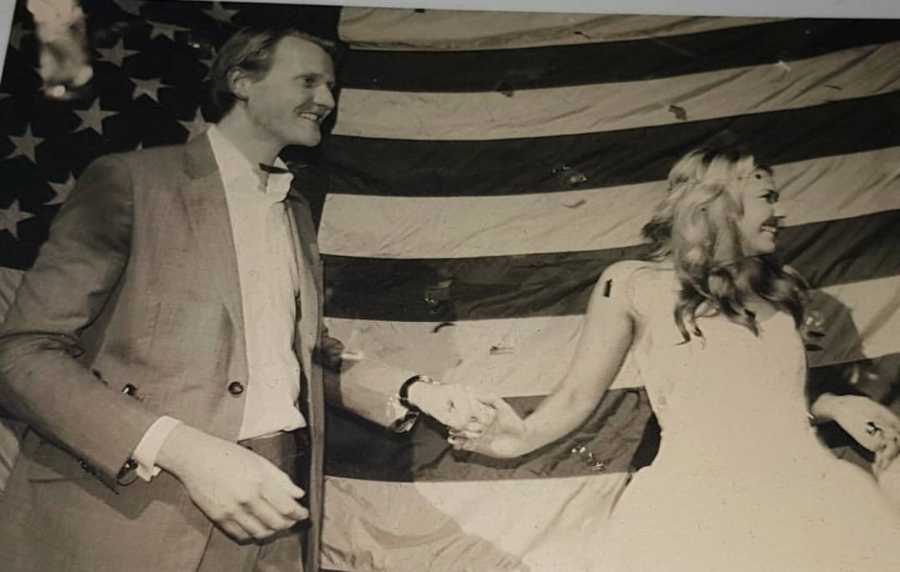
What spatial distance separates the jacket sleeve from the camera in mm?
1766

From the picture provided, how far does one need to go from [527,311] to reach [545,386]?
0.14m

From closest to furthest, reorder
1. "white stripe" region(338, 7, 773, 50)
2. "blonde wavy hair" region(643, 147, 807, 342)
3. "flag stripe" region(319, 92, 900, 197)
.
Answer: "blonde wavy hair" region(643, 147, 807, 342), "flag stripe" region(319, 92, 900, 197), "white stripe" region(338, 7, 773, 50)

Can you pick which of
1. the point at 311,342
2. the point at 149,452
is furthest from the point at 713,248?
the point at 149,452

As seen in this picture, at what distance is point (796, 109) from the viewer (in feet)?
6.98

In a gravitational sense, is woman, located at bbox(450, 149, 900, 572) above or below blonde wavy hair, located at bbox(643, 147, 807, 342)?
below

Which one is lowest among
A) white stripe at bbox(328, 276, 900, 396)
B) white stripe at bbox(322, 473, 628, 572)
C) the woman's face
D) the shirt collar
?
white stripe at bbox(322, 473, 628, 572)

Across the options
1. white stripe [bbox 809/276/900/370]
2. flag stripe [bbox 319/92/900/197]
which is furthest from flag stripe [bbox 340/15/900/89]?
white stripe [bbox 809/276/900/370]

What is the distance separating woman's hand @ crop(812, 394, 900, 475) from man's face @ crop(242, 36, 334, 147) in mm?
1061

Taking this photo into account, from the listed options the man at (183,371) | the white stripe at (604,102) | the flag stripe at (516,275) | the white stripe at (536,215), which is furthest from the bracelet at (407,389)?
the white stripe at (604,102)

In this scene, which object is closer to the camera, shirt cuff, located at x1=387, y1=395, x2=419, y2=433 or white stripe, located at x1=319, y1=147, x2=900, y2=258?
shirt cuff, located at x1=387, y1=395, x2=419, y2=433

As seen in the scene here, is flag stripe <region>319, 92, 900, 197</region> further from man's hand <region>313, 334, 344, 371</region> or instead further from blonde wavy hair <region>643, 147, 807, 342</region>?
man's hand <region>313, 334, 344, 371</region>

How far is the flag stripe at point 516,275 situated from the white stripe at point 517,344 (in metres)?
0.02

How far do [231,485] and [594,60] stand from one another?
1.10 meters

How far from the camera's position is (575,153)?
2.09 meters
